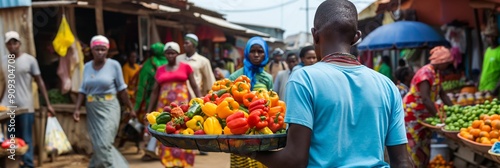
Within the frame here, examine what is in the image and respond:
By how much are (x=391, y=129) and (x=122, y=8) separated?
906cm

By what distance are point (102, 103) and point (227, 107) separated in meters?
4.30

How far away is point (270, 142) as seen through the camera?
2697 millimetres

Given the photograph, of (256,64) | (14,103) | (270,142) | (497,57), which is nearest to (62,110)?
(14,103)

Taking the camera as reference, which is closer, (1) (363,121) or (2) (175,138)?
(1) (363,121)

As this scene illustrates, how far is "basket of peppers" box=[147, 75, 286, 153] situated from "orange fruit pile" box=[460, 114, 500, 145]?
2630 mm

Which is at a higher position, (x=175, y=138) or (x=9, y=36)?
(x=9, y=36)

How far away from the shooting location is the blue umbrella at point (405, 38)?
34.7ft

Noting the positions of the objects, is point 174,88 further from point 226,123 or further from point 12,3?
point 226,123

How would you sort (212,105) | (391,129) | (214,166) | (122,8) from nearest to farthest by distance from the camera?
(391,129) → (212,105) → (214,166) → (122,8)

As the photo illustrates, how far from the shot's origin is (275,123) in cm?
295

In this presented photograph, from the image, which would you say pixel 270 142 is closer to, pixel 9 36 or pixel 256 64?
pixel 256 64

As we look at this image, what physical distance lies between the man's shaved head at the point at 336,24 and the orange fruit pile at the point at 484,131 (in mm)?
3143

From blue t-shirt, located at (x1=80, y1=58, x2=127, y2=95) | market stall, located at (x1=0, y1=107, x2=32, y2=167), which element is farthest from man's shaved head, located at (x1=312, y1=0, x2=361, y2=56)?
market stall, located at (x1=0, y1=107, x2=32, y2=167)

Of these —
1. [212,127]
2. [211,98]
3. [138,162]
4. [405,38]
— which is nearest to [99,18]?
[138,162]
